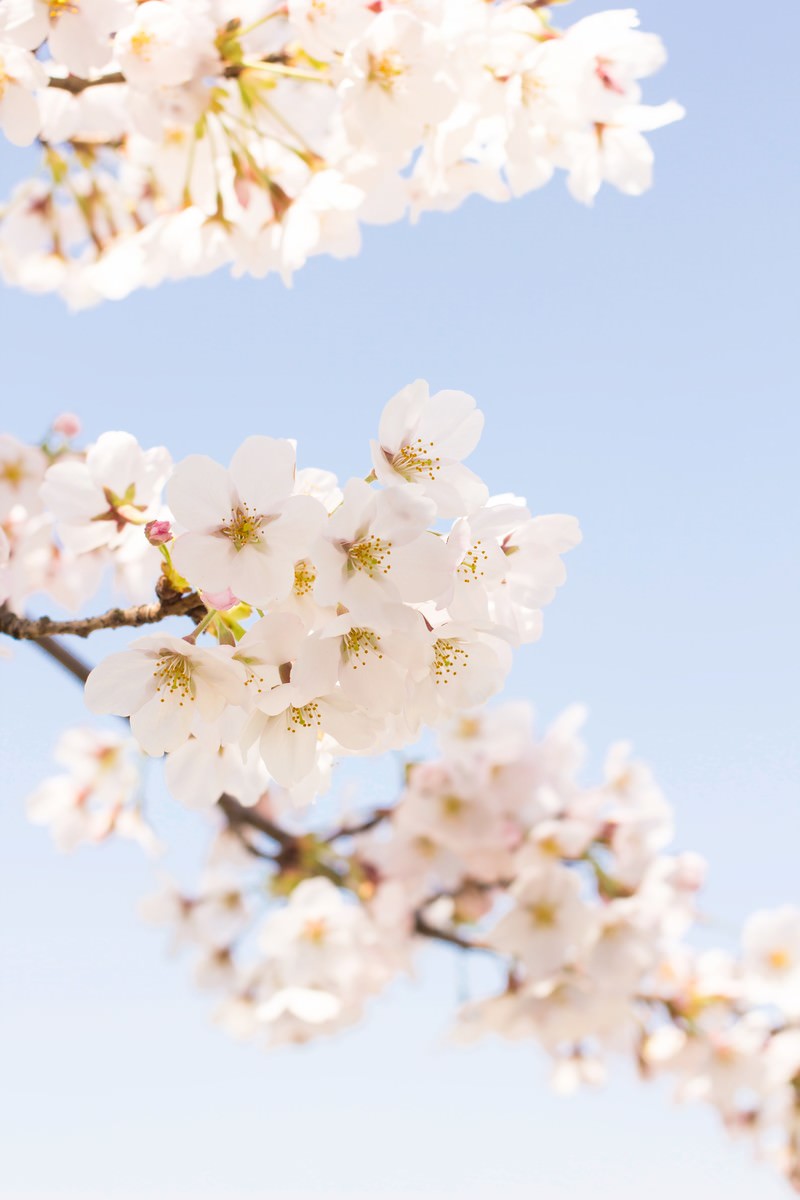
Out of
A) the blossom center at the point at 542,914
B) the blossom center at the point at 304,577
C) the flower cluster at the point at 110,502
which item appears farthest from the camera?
the blossom center at the point at 542,914

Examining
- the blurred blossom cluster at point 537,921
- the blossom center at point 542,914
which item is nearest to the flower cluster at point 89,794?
the blurred blossom cluster at point 537,921

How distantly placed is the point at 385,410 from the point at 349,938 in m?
2.74

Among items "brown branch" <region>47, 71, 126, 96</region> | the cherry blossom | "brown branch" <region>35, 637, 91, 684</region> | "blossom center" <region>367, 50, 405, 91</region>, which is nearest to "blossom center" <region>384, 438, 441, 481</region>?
the cherry blossom

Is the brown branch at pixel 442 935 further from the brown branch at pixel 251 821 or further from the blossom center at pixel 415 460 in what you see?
the blossom center at pixel 415 460

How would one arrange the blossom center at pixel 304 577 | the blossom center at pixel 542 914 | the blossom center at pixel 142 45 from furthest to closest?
the blossom center at pixel 542 914 < the blossom center at pixel 142 45 < the blossom center at pixel 304 577

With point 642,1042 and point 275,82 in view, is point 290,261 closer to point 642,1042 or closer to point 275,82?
point 275,82

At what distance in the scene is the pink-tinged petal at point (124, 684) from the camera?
1208 millimetres

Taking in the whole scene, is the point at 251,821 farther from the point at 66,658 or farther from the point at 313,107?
the point at 313,107

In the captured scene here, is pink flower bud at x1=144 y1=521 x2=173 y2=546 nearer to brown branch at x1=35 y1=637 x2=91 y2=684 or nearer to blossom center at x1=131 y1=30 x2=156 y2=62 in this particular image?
brown branch at x1=35 y1=637 x2=91 y2=684

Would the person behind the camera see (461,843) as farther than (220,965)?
No

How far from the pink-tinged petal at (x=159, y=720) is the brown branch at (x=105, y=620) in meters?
0.11

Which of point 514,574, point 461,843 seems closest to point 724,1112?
point 461,843

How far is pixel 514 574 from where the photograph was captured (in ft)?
4.35

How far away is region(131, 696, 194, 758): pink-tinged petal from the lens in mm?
1204
